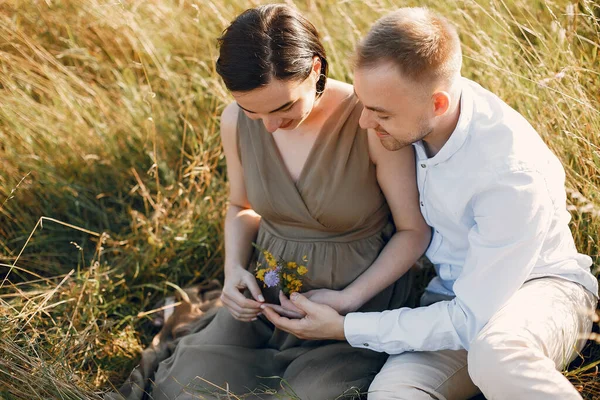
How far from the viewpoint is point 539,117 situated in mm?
3158

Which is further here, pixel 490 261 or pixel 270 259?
pixel 270 259

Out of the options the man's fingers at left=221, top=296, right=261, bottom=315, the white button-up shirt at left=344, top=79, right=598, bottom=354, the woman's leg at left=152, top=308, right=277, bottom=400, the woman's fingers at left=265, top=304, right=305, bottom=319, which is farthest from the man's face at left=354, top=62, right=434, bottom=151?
the woman's leg at left=152, top=308, right=277, bottom=400

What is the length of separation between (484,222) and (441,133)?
1.26ft

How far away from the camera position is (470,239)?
2430 mm

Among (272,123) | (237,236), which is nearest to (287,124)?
(272,123)

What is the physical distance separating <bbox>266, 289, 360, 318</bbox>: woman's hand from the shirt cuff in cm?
13

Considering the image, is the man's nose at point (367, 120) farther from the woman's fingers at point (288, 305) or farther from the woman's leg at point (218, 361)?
the woman's leg at point (218, 361)

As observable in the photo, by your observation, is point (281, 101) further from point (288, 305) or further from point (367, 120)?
point (288, 305)

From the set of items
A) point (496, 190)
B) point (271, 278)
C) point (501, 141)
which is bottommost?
point (271, 278)

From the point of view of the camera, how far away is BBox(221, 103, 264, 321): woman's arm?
2.83 meters

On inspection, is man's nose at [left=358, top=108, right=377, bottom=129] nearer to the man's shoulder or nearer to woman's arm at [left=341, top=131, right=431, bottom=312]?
woman's arm at [left=341, top=131, right=431, bottom=312]

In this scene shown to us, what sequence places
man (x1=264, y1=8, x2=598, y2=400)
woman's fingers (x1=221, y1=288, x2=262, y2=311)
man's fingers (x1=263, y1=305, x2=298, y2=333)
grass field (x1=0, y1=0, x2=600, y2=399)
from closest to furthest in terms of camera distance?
man (x1=264, y1=8, x2=598, y2=400) < man's fingers (x1=263, y1=305, x2=298, y2=333) < woman's fingers (x1=221, y1=288, x2=262, y2=311) < grass field (x1=0, y1=0, x2=600, y2=399)

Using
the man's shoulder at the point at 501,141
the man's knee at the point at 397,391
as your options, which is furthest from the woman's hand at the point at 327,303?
the man's shoulder at the point at 501,141

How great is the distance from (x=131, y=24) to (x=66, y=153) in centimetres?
92
